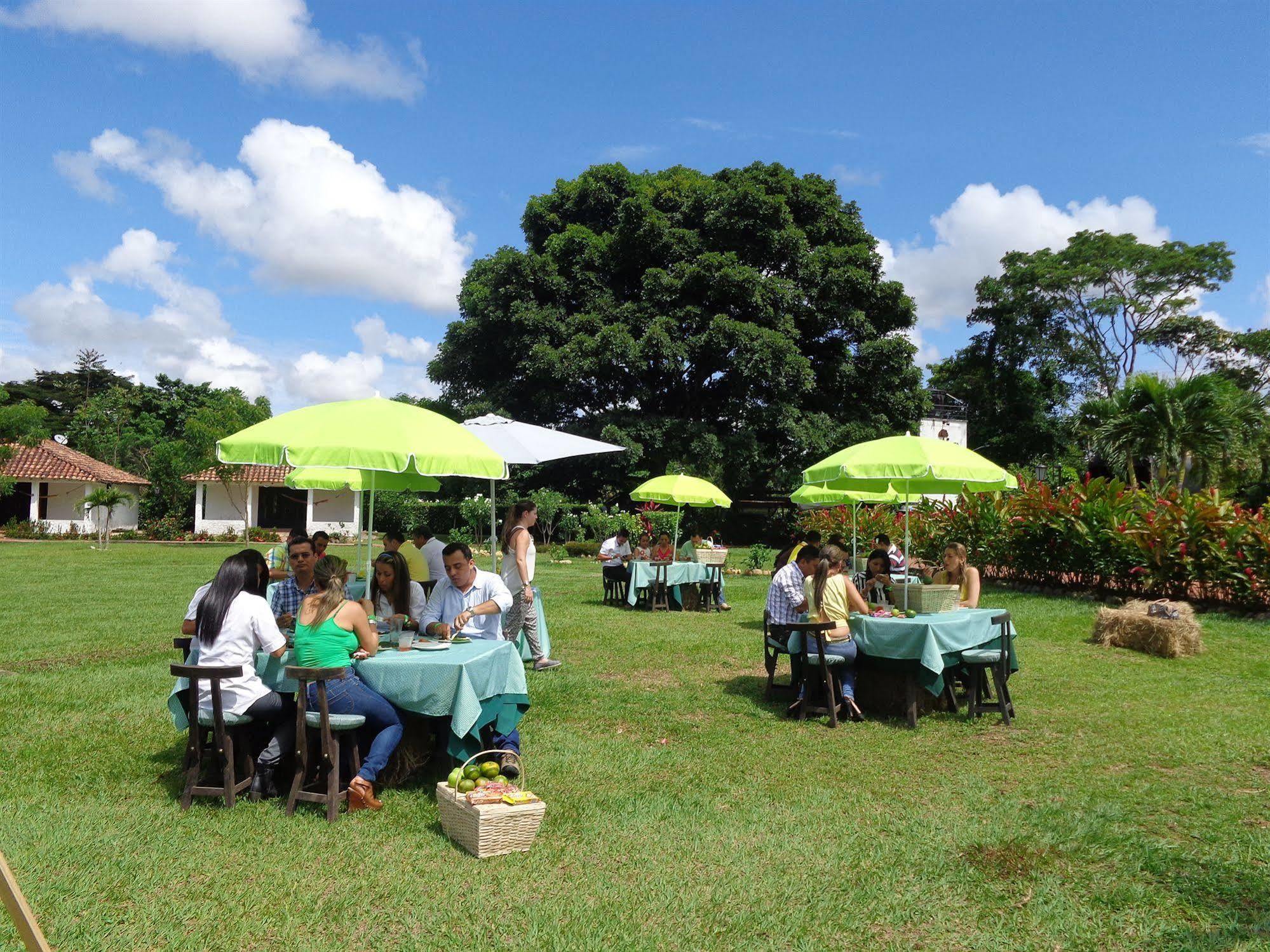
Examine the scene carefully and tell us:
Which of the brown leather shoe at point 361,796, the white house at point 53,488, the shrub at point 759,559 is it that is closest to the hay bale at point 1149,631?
the brown leather shoe at point 361,796

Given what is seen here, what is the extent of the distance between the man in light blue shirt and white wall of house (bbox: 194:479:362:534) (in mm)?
35146

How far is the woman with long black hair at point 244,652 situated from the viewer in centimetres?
501

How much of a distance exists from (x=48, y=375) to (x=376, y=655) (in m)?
65.1

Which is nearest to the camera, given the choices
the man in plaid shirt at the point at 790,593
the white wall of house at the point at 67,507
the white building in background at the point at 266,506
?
the man in plaid shirt at the point at 790,593

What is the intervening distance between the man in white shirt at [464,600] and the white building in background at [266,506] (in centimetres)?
3408

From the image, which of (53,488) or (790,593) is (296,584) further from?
(53,488)

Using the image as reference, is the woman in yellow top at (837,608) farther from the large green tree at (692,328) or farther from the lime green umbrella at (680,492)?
the large green tree at (692,328)

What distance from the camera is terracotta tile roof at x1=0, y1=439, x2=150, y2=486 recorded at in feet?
131

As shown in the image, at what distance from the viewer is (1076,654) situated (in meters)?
10.2

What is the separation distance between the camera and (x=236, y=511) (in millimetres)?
41000

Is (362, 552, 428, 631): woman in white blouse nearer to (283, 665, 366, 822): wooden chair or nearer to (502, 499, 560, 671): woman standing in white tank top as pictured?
(502, 499, 560, 671): woman standing in white tank top

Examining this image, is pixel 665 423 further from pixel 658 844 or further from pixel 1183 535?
pixel 658 844

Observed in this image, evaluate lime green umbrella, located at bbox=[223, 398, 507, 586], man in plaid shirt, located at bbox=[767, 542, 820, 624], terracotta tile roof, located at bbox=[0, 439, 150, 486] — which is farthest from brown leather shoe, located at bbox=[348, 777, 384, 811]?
terracotta tile roof, located at bbox=[0, 439, 150, 486]

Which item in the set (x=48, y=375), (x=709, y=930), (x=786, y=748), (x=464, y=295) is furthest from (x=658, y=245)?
(x=48, y=375)
